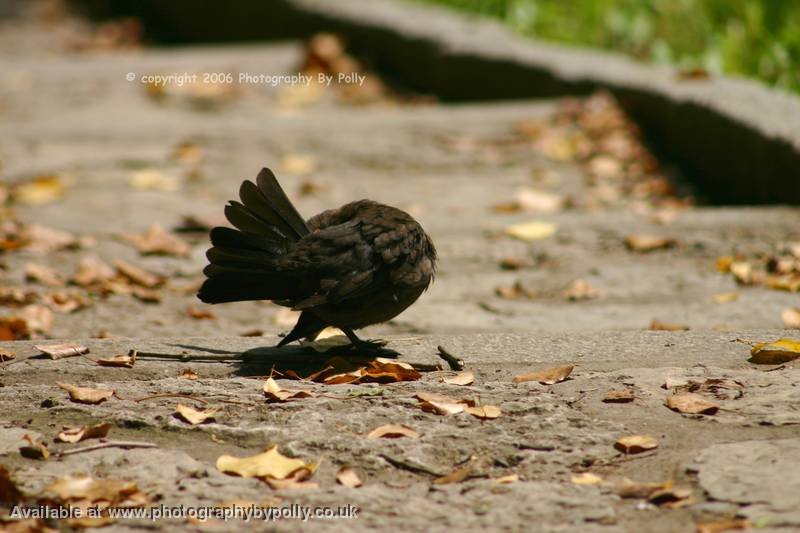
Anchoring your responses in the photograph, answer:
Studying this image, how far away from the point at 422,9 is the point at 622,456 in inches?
276

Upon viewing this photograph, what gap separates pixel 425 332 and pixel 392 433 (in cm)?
136

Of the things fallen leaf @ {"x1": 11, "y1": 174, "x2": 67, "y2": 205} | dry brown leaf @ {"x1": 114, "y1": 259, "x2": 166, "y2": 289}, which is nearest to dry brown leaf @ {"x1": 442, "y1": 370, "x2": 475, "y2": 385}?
dry brown leaf @ {"x1": 114, "y1": 259, "x2": 166, "y2": 289}

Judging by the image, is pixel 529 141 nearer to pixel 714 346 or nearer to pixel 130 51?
pixel 714 346

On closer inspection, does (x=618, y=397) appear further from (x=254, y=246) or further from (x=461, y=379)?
(x=254, y=246)

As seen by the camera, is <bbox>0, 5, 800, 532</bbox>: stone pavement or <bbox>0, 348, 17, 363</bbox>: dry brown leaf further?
<bbox>0, 348, 17, 363</bbox>: dry brown leaf

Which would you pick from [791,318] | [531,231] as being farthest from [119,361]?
[531,231]

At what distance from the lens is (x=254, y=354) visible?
310 cm

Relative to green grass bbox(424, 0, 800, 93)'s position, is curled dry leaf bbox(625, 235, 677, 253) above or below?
below

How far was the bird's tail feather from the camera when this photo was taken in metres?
2.90

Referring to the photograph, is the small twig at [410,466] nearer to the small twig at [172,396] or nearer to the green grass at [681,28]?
the small twig at [172,396]

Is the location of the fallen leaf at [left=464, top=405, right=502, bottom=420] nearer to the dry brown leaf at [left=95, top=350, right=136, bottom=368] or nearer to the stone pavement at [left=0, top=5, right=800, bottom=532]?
the stone pavement at [left=0, top=5, right=800, bottom=532]

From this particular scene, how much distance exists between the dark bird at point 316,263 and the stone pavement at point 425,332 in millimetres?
192

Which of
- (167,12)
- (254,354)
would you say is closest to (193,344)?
(254,354)

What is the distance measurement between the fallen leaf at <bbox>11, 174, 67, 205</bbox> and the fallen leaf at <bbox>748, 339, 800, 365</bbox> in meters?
3.66
